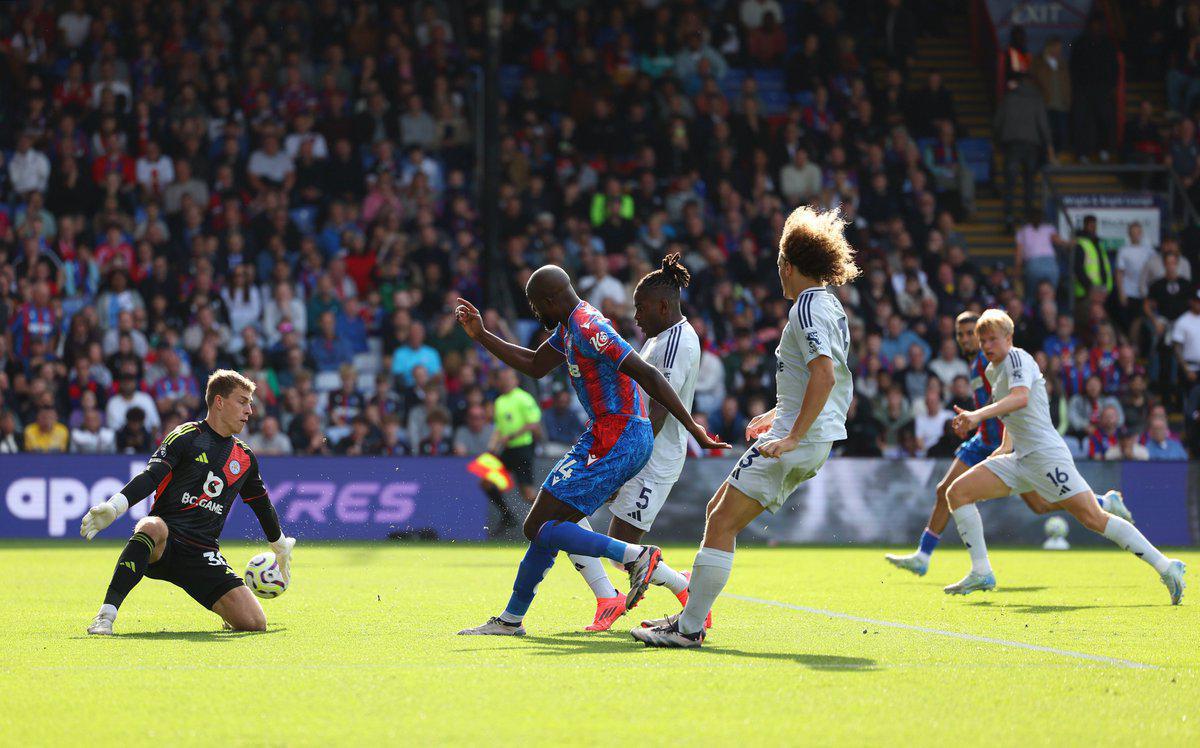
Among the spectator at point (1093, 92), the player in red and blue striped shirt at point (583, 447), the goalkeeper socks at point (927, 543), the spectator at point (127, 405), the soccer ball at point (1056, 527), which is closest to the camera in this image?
the player in red and blue striped shirt at point (583, 447)

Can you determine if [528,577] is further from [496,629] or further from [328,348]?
[328,348]

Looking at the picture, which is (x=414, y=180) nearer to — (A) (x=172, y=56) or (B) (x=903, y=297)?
(A) (x=172, y=56)

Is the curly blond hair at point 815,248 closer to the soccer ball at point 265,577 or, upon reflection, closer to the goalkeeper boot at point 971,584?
the soccer ball at point 265,577

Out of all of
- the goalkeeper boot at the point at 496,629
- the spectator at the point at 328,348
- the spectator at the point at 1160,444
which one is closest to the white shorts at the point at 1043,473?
the goalkeeper boot at the point at 496,629

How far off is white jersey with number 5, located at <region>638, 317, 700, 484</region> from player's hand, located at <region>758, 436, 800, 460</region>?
1.80 meters

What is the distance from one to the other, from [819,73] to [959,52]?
3528mm

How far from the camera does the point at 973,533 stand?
12.0 metres

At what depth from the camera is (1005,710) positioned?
624cm

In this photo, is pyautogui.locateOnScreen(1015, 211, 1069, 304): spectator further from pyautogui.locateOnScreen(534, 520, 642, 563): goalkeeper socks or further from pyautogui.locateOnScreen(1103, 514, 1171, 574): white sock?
pyautogui.locateOnScreen(534, 520, 642, 563): goalkeeper socks

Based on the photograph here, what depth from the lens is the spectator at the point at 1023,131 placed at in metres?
24.2

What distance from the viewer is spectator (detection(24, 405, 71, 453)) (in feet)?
61.1

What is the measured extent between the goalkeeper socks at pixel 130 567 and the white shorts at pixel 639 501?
8.40 feet

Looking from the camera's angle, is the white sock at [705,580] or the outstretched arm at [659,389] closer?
the white sock at [705,580]

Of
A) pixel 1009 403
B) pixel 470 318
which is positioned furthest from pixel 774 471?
pixel 1009 403
